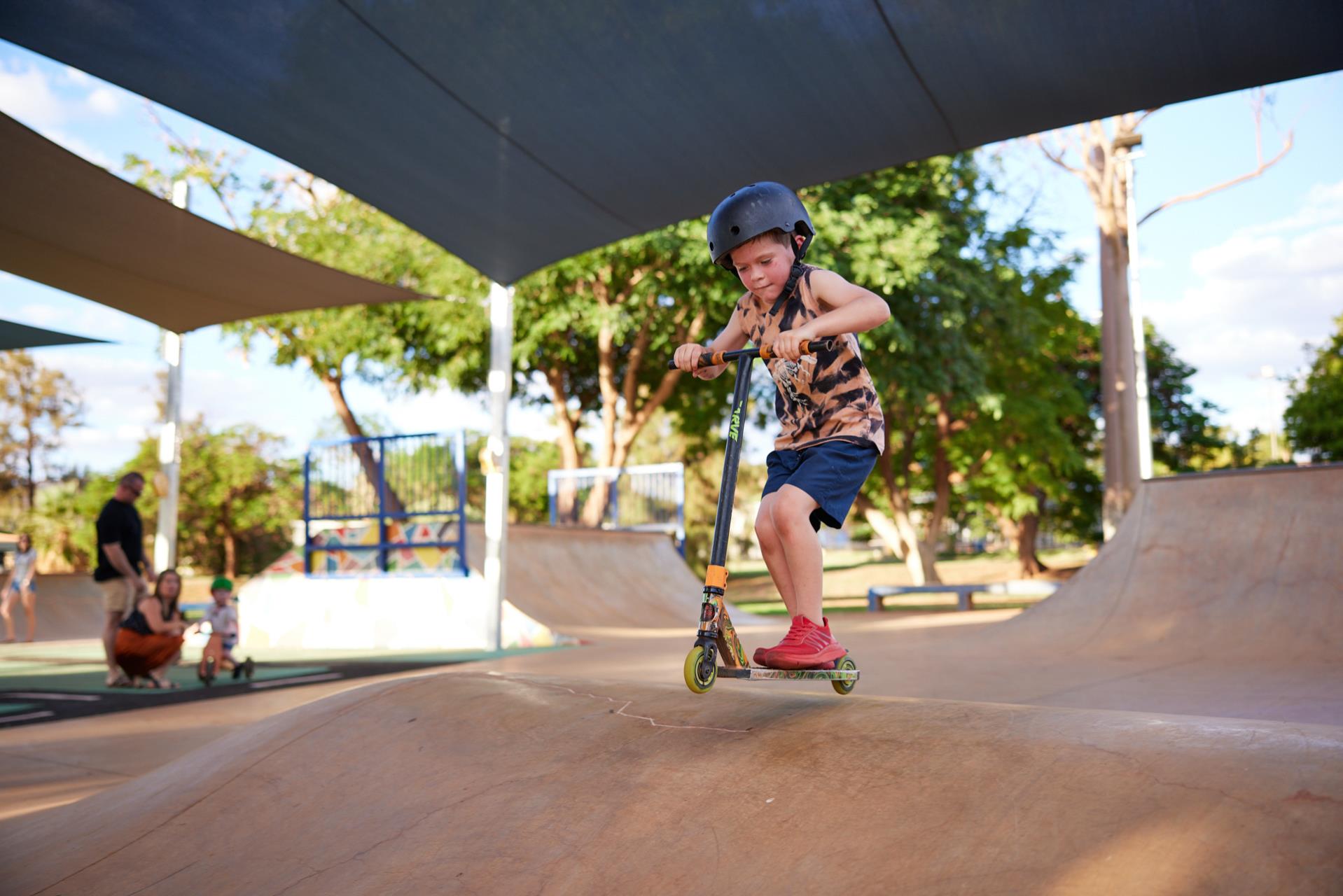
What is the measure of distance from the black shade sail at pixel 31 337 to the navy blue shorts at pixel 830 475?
6.63m

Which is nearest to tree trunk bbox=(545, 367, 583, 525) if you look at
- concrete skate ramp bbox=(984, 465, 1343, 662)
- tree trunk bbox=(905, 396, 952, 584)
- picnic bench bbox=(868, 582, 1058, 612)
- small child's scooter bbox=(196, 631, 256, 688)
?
picnic bench bbox=(868, 582, 1058, 612)

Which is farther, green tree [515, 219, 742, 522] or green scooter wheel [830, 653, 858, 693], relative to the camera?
green tree [515, 219, 742, 522]

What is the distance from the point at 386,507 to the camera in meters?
13.4

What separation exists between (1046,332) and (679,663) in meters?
18.7

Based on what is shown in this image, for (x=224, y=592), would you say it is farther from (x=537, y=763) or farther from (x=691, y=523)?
(x=691, y=523)

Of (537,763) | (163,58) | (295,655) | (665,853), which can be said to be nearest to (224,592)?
(295,655)

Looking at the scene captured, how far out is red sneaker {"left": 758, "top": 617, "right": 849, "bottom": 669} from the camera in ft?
9.17

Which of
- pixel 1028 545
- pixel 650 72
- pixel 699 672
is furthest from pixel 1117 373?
pixel 699 672

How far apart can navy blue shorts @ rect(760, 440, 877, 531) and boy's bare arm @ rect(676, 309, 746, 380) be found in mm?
388

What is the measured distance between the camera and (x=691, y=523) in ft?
131

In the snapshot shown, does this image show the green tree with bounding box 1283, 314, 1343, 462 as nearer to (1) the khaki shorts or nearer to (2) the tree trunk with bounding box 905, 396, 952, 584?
(2) the tree trunk with bounding box 905, 396, 952, 584

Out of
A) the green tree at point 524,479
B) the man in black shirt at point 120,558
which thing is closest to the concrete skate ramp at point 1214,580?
the man in black shirt at point 120,558

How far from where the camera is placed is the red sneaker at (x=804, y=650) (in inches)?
110

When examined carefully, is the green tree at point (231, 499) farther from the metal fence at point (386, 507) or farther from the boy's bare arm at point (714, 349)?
the boy's bare arm at point (714, 349)
